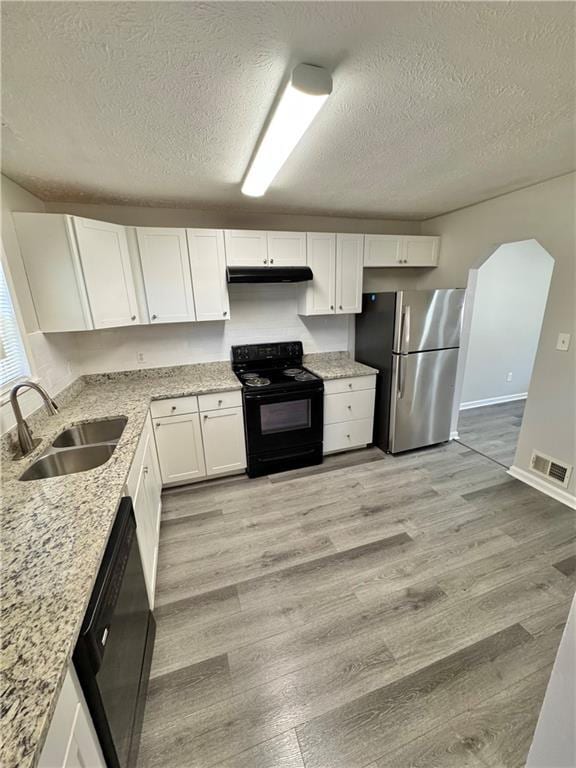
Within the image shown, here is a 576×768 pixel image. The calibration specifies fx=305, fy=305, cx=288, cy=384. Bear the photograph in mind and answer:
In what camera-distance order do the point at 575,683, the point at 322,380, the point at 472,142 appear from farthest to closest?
the point at 322,380 < the point at 472,142 < the point at 575,683

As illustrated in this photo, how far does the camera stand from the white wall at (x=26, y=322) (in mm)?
1818

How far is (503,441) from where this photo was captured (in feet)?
11.4

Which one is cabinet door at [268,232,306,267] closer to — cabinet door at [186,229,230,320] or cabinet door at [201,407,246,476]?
cabinet door at [186,229,230,320]

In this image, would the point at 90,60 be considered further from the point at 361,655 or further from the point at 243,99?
the point at 361,655

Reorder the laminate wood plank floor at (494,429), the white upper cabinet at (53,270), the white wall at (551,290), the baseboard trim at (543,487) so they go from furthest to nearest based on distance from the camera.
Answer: the laminate wood plank floor at (494,429) < the baseboard trim at (543,487) < the white wall at (551,290) < the white upper cabinet at (53,270)

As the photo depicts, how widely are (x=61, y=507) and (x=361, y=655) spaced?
1.51 meters

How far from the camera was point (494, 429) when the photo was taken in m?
3.76

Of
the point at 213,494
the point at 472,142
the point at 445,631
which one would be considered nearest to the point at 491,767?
the point at 445,631

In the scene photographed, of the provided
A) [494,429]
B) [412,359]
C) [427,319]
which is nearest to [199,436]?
[412,359]

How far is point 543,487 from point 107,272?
394cm

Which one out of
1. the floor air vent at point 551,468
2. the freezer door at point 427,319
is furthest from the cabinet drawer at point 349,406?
the floor air vent at point 551,468

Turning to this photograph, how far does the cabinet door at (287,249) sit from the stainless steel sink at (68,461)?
2050mm

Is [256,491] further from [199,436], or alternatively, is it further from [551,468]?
[551,468]

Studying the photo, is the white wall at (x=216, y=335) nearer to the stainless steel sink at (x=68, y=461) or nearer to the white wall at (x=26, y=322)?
the white wall at (x=26, y=322)
